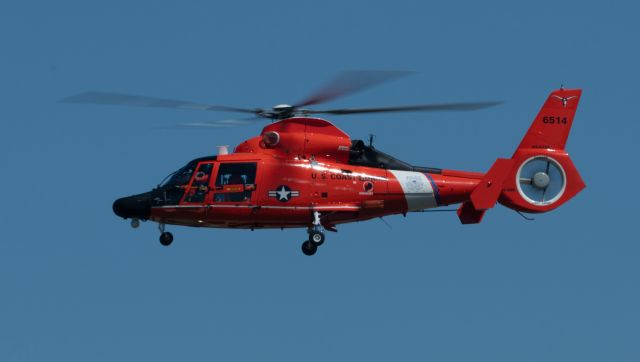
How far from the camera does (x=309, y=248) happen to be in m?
26.3

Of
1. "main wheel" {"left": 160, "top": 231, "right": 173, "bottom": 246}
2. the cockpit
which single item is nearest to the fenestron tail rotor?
the cockpit

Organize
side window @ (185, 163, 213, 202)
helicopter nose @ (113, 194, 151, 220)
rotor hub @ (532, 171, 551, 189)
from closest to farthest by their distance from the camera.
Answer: side window @ (185, 163, 213, 202) → helicopter nose @ (113, 194, 151, 220) → rotor hub @ (532, 171, 551, 189)

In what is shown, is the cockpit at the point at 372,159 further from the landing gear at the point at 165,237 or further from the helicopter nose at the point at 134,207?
the helicopter nose at the point at 134,207

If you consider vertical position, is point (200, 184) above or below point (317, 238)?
above

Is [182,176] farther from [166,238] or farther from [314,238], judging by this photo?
[314,238]

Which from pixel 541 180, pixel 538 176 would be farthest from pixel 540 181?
pixel 538 176

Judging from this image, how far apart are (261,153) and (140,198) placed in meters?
3.57

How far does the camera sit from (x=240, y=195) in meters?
26.2

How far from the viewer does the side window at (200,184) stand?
26.5 metres

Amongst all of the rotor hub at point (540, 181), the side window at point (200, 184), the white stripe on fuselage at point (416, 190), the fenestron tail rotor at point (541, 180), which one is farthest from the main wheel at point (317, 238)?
the rotor hub at point (540, 181)

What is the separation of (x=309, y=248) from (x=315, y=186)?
1.67m

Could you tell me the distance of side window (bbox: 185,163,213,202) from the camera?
26.5m

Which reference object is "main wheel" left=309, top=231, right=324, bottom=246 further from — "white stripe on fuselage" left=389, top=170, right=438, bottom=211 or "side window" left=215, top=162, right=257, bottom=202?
"white stripe on fuselage" left=389, top=170, right=438, bottom=211

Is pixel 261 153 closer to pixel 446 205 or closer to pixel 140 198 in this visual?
pixel 140 198
